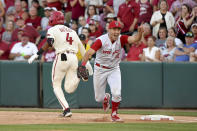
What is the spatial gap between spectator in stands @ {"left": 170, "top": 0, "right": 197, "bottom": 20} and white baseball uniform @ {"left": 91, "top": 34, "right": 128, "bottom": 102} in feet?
17.9

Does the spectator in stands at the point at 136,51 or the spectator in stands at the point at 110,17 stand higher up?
the spectator in stands at the point at 110,17

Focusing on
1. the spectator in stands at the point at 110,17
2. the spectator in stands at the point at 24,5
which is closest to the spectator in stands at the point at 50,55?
the spectator in stands at the point at 110,17

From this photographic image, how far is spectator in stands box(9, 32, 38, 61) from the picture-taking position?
50.6ft

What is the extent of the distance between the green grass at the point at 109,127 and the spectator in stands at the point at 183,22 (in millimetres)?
5904

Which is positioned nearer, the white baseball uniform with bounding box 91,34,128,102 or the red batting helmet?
the white baseball uniform with bounding box 91,34,128,102

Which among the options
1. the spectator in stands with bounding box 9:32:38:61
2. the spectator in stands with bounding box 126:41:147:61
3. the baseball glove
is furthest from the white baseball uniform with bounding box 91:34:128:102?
the spectator in stands with bounding box 9:32:38:61

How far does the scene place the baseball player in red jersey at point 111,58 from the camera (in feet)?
33.0

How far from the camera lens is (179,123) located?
980 centimetres

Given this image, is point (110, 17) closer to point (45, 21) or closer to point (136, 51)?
point (136, 51)

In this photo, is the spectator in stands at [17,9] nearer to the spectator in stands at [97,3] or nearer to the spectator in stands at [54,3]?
the spectator in stands at [54,3]

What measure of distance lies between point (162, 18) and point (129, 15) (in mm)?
1194

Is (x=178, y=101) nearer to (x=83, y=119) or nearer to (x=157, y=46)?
(x=157, y=46)

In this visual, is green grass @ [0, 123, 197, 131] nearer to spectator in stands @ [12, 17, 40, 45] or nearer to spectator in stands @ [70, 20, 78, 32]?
spectator in stands @ [12, 17, 40, 45]

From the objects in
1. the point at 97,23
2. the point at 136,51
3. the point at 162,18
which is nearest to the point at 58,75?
the point at 136,51
